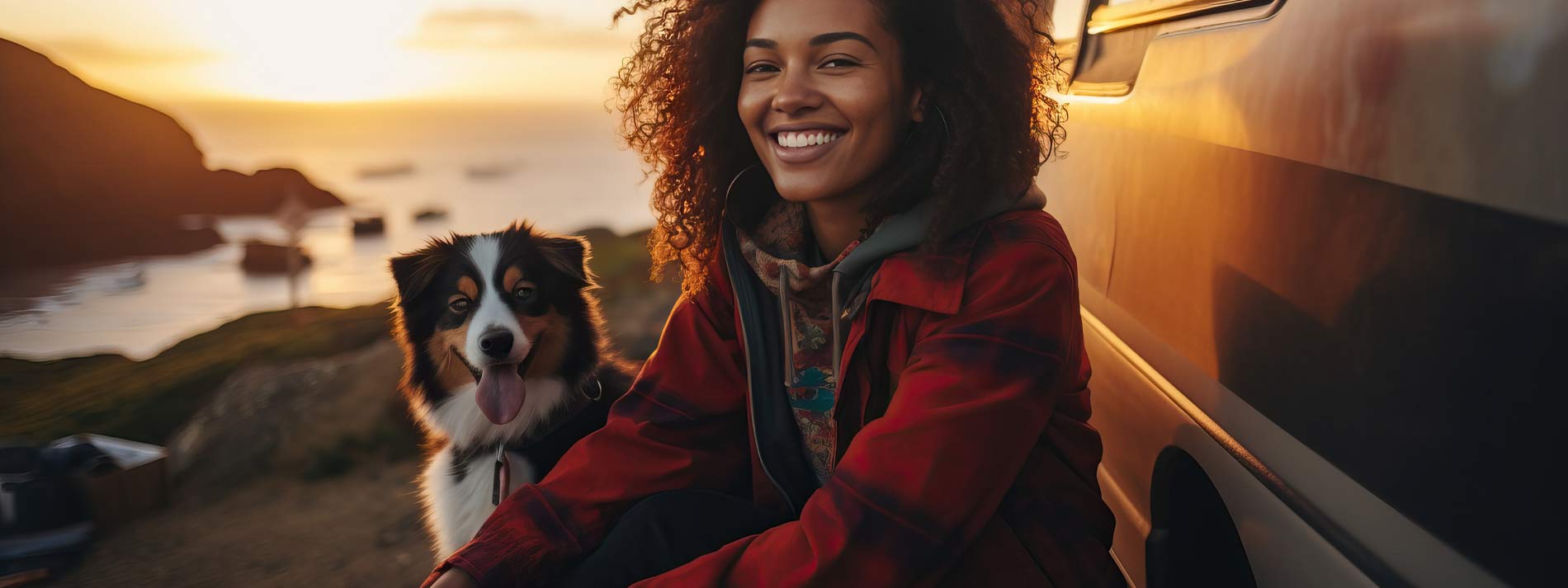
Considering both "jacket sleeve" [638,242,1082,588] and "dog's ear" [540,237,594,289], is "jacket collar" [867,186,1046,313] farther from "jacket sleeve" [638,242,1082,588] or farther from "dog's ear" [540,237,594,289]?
"dog's ear" [540,237,594,289]

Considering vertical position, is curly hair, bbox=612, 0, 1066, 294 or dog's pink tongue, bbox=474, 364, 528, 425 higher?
curly hair, bbox=612, 0, 1066, 294

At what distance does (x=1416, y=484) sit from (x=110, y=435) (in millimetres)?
6030

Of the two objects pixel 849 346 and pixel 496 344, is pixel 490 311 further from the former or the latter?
pixel 849 346

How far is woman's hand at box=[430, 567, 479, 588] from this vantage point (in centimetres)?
183

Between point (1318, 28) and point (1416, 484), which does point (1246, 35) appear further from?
point (1416, 484)

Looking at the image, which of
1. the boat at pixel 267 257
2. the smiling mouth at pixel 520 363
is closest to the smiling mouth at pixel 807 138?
the smiling mouth at pixel 520 363

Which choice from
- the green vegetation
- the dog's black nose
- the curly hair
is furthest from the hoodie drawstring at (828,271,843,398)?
the green vegetation

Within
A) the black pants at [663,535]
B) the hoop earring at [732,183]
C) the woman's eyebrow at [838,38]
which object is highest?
the woman's eyebrow at [838,38]

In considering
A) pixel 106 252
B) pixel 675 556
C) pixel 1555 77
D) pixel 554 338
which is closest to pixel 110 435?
pixel 106 252

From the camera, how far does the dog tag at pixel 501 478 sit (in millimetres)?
2824

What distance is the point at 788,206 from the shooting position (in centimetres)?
218

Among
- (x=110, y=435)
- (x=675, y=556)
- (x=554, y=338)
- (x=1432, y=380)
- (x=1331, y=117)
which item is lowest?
(x=110, y=435)

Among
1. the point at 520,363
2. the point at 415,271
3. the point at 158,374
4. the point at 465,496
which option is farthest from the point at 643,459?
the point at 158,374

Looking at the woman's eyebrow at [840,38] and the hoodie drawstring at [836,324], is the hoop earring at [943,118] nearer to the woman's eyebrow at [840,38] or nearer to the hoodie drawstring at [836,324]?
the woman's eyebrow at [840,38]
